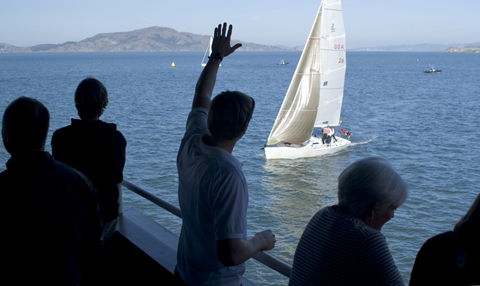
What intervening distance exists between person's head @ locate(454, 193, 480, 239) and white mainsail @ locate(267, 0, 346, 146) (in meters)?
21.2

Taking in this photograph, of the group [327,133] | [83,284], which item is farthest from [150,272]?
[327,133]

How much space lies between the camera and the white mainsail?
74.9ft

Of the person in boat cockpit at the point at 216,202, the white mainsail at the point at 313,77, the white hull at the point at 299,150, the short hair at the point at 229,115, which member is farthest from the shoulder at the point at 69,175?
the white mainsail at the point at 313,77

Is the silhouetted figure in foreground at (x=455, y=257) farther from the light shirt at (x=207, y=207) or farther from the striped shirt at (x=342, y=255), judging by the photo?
the light shirt at (x=207, y=207)

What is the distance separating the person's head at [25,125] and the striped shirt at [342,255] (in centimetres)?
108

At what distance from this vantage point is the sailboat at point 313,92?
2247 centimetres

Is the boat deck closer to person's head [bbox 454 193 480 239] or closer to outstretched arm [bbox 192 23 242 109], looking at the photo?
outstretched arm [bbox 192 23 242 109]

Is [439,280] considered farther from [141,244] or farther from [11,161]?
[141,244]

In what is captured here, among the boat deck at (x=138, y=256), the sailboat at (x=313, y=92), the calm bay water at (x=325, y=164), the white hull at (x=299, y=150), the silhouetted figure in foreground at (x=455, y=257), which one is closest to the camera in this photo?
the silhouetted figure in foreground at (x=455, y=257)

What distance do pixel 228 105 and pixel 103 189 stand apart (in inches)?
50.7

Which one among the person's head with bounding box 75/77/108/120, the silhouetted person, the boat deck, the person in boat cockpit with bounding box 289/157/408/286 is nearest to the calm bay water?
the boat deck

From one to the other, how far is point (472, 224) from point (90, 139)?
6.16ft

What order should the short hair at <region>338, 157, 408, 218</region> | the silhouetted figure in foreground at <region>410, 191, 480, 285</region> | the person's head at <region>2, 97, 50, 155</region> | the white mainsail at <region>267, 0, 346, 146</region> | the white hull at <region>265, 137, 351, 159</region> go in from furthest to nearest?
the white mainsail at <region>267, 0, 346, 146</region> < the white hull at <region>265, 137, 351, 159</region> < the person's head at <region>2, 97, 50, 155</region> < the short hair at <region>338, 157, 408, 218</region> < the silhouetted figure in foreground at <region>410, 191, 480, 285</region>

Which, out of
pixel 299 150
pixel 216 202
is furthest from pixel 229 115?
pixel 299 150
